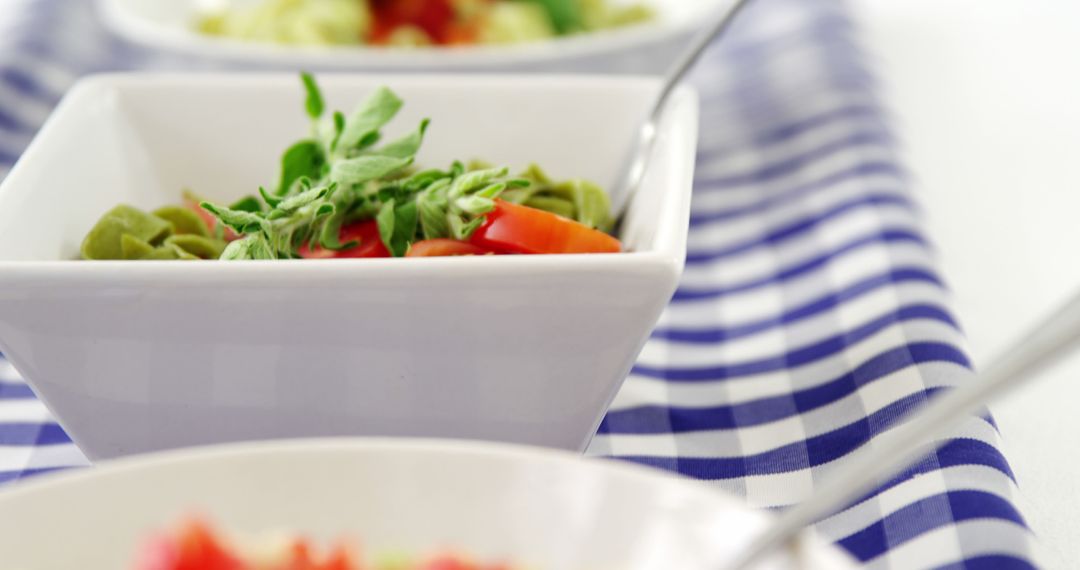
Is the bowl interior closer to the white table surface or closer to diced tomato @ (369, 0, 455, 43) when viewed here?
the white table surface

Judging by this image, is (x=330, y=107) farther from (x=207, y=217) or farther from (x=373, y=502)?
(x=373, y=502)

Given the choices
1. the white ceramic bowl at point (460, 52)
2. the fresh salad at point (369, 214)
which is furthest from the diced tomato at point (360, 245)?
the white ceramic bowl at point (460, 52)

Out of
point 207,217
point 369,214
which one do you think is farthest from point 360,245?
point 207,217

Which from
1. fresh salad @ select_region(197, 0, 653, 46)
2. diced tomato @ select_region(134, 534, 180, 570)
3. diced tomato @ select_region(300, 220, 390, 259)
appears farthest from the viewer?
fresh salad @ select_region(197, 0, 653, 46)

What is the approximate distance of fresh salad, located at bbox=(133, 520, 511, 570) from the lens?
44 cm

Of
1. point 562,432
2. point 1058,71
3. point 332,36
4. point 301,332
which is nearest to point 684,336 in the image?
point 562,432

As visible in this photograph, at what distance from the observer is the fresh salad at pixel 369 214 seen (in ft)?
2.25

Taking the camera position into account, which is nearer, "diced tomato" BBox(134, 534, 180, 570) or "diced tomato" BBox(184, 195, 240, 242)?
"diced tomato" BBox(134, 534, 180, 570)

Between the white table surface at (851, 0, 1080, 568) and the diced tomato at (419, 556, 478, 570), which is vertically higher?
the diced tomato at (419, 556, 478, 570)

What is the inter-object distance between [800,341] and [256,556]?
0.49m

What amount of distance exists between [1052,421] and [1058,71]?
809mm

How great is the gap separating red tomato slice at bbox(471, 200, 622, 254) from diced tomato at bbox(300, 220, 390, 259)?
0.19 feet

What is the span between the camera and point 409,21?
4.60 feet

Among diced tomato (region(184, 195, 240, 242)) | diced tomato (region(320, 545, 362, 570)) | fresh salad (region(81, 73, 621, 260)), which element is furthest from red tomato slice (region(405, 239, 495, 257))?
diced tomato (region(320, 545, 362, 570))
